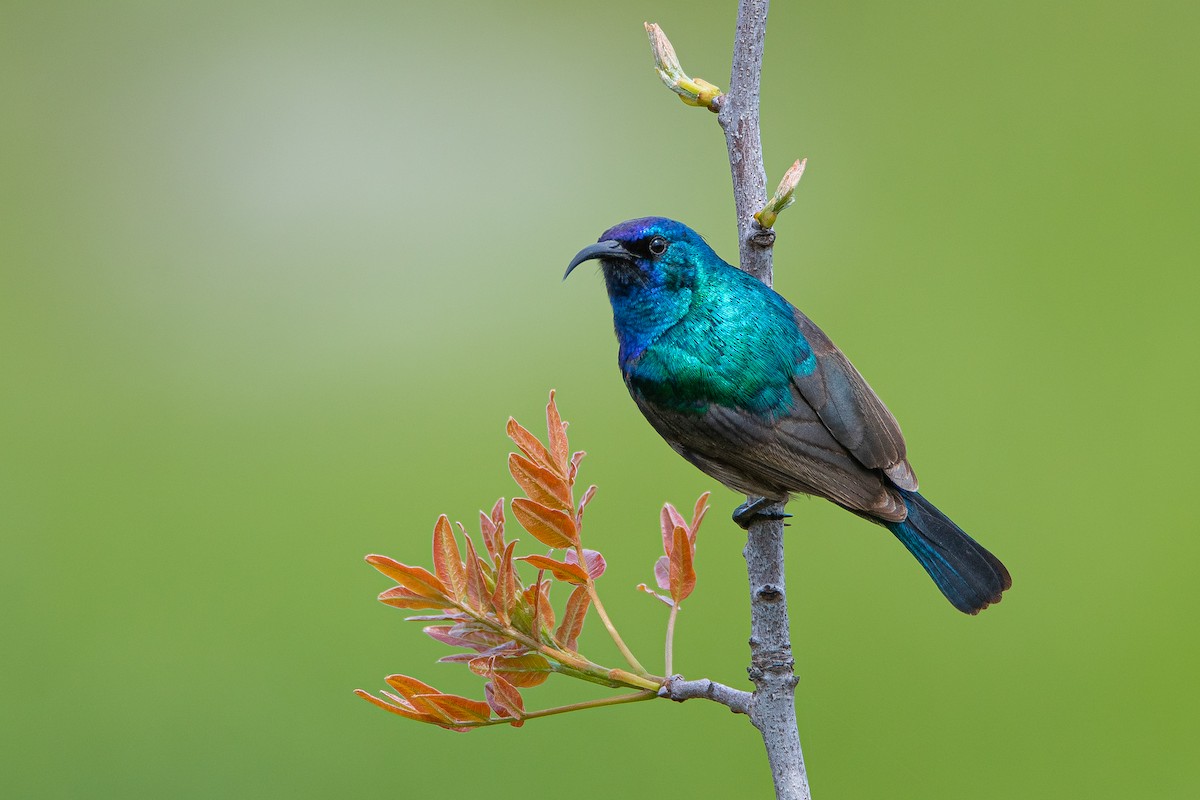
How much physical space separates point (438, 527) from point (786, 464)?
0.83 metres

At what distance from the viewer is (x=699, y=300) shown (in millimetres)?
1921

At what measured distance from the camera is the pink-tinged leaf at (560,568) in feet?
3.97

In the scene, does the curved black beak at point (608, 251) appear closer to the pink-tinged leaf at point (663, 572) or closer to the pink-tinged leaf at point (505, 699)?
the pink-tinged leaf at point (663, 572)

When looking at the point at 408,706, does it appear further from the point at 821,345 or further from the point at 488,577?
the point at 821,345

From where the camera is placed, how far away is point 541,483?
1239 mm

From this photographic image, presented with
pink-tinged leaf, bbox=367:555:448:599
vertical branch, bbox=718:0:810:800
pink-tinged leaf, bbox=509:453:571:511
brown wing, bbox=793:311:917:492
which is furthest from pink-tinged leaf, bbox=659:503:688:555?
brown wing, bbox=793:311:917:492

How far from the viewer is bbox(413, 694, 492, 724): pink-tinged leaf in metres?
1.22

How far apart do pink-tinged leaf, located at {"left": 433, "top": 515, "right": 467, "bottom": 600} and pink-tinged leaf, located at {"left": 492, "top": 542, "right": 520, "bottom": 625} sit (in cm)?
4

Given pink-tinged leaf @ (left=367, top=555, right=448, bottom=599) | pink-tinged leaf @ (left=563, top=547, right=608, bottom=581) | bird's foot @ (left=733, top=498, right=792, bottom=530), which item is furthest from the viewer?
bird's foot @ (left=733, top=498, right=792, bottom=530)

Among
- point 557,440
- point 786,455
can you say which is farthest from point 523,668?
point 786,455

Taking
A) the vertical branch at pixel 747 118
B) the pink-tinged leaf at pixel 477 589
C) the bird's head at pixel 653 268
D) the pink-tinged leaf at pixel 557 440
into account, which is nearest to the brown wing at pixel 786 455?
the bird's head at pixel 653 268

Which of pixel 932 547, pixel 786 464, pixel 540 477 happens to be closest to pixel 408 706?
pixel 540 477

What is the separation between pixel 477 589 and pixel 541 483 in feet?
0.45

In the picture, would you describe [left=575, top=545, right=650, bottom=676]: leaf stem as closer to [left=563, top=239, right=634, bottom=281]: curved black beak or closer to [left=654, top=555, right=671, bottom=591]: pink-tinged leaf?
[left=654, top=555, right=671, bottom=591]: pink-tinged leaf
